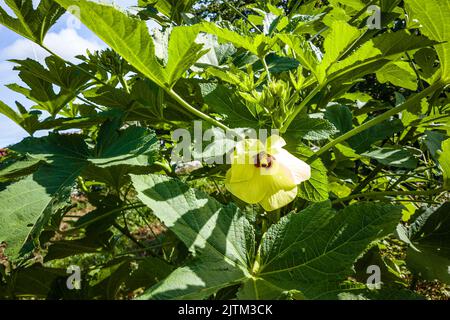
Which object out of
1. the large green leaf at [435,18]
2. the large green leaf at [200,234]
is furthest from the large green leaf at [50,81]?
the large green leaf at [435,18]

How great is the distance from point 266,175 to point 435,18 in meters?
0.40

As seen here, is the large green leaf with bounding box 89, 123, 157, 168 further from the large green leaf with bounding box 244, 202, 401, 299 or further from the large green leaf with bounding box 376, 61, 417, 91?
the large green leaf with bounding box 376, 61, 417, 91

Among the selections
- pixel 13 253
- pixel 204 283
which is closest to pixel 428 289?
pixel 204 283


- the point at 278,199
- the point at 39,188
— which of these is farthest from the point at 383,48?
the point at 39,188

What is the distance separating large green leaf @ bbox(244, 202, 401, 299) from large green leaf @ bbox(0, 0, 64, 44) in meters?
0.73

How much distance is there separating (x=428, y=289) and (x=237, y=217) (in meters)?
1.85

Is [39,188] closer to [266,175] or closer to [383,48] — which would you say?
[266,175]

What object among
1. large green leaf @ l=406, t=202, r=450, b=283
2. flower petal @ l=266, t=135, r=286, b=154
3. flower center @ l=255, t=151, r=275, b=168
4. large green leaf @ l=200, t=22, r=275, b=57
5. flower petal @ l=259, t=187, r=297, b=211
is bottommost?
large green leaf @ l=406, t=202, r=450, b=283

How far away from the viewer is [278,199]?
0.70 m

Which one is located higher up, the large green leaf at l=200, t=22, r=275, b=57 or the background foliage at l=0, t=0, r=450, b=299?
the large green leaf at l=200, t=22, r=275, b=57

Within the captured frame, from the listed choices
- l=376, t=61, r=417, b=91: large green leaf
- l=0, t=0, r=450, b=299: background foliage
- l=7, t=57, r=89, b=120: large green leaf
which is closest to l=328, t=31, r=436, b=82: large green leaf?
l=0, t=0, r=450, b=299: background foliage

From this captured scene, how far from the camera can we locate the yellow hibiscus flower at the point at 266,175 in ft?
2.27

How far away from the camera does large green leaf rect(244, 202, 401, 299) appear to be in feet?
1.99

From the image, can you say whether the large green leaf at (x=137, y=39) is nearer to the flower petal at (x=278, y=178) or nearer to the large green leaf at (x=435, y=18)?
Answer: the flower petal at (x=278, y=178)
